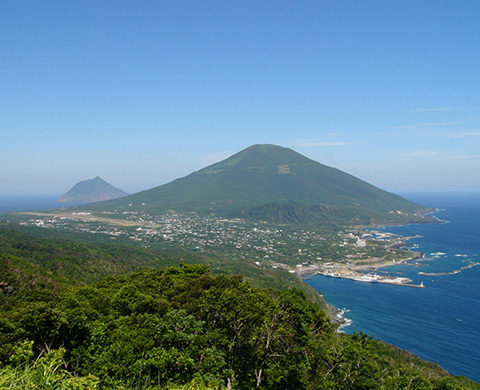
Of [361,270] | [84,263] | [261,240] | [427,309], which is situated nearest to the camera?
[84,263]

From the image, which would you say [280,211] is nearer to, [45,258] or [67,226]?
[67,226]

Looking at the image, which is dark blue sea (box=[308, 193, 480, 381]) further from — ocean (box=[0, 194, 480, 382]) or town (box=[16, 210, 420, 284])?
town (box=[16, 210, 420, 284])

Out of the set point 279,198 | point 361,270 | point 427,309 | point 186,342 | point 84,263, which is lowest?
point 427,309

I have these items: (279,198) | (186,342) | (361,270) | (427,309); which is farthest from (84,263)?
(279,198)

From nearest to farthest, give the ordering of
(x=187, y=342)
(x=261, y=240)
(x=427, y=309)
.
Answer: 1. (x=187, y=342)
2. (x=427, y=309)
3. (x=261, y=240)

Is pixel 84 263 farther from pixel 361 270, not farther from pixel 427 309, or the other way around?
pixel 361 270

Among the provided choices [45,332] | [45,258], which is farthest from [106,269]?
[45,332]

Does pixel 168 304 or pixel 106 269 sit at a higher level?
pixel 168 304
